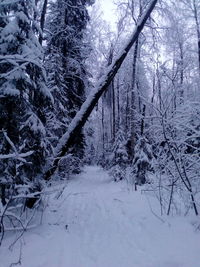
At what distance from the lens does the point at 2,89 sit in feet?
14.9

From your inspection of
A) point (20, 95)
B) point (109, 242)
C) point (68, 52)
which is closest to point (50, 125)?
point (68, 52)

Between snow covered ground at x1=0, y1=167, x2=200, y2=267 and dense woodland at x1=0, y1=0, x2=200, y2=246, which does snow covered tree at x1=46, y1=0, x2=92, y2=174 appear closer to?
dense woodland at x1=0, y1=0, x2=200, y2=246

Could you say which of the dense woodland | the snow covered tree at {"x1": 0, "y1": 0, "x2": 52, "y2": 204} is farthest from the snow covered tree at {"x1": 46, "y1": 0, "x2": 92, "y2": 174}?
the snow covered tree at {"x1": 0, "y1": 0, "x2": 52, "y2": 204}

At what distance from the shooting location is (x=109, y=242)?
4.24 meters

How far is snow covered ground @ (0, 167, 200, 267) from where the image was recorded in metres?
3.41

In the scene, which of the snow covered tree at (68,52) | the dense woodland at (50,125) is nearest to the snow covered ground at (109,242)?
the dense woodland at (50,125)

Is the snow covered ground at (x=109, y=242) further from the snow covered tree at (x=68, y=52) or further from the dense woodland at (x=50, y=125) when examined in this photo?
Answer: the snow covered tree at (x=68, y=52)

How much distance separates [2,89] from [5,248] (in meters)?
2.69

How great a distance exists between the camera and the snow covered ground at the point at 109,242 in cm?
341

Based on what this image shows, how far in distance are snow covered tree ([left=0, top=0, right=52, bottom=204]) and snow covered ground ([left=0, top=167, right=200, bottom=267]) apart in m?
1.02

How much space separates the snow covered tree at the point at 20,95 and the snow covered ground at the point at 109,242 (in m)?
1.02

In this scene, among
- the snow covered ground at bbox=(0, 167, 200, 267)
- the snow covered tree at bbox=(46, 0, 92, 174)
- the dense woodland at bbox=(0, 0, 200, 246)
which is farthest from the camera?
the snow covered tree at bbox=(46, 0, 92, 174)

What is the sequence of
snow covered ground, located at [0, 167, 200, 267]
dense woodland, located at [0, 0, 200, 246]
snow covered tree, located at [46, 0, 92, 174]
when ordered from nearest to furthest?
snow covered ground, located at [0, 167, 200, 267] → dense woodland, located at [0, 0, 200, 246] → snow covered tree, located at [46, 0, 92, 174]

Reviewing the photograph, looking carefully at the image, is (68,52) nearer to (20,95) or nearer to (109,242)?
(20,95)
